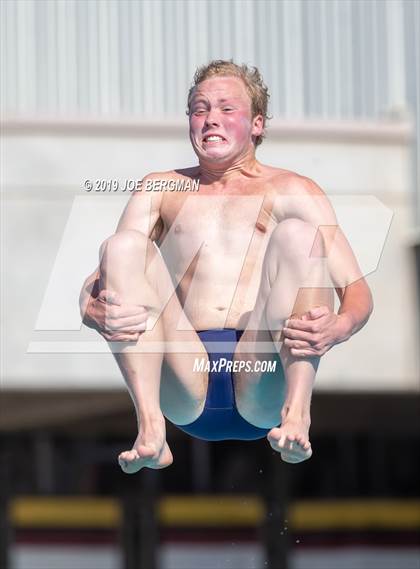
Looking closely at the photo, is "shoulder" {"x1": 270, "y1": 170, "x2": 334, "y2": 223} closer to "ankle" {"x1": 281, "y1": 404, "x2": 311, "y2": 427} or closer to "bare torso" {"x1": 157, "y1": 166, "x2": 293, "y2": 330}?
"bare torso" {"x1": 157, "y1": 166, "x2": 293, "y2": 330}

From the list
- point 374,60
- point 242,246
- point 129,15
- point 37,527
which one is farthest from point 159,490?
point 242,246

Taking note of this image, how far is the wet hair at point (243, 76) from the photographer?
3926 millimetres

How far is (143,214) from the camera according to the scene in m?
4.00

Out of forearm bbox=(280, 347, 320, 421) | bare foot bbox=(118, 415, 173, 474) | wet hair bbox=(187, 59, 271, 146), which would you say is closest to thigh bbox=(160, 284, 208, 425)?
bare foot bbox=(118, 415, 173, 474)

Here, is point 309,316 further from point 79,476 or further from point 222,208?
point 79,476

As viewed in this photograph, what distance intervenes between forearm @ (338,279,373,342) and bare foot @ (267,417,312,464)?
1.00 feet

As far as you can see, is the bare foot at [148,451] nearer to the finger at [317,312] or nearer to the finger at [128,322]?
the finger at [128,322]

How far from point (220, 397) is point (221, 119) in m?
0.74

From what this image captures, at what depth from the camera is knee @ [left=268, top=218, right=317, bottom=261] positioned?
3742 millimetres

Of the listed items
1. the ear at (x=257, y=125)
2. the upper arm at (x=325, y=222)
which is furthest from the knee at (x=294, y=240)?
the ear at (x=257, y=125)

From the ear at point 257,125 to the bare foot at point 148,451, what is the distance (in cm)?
83

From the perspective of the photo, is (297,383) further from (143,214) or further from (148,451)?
(143,214)

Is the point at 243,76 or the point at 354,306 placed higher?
the point at 243,76

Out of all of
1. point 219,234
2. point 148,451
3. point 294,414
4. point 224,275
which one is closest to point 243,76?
point 219,234
